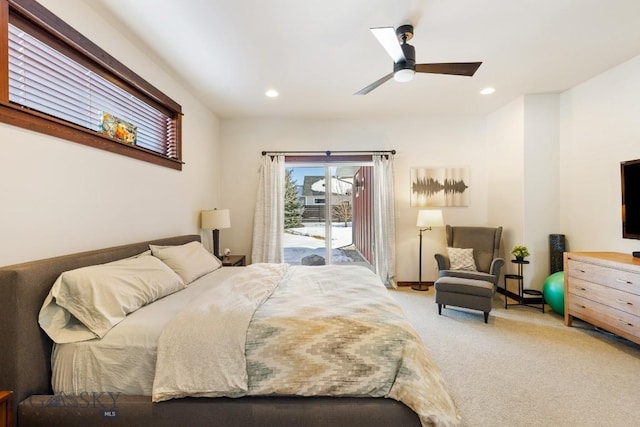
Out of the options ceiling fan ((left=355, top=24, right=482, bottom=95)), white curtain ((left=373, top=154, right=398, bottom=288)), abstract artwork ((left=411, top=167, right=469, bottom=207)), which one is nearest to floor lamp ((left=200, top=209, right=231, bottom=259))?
white curtain ((left=373, top=154, right=398, bottom=288))

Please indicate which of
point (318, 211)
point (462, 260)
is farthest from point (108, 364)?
point (462, 260)

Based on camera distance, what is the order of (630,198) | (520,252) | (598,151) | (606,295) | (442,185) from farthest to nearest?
1. (442,185)
2. (520,252)
3. (598,151)
4. (630,198)
5. (606,295)

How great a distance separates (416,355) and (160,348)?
4.34 ft

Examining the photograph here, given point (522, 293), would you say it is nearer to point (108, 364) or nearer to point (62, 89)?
point (108, 364)

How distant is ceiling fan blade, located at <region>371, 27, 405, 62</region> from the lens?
→ 1864mm

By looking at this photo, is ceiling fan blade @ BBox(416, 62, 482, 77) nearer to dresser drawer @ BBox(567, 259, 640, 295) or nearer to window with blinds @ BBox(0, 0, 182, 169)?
dresser drawer @ BBox(567, 259, 640, 295)

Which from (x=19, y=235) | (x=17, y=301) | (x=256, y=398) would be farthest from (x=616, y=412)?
(x=19, y=235)

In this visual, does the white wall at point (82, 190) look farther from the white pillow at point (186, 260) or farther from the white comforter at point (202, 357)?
the white comforter at point (202, 357)

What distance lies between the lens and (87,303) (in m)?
1.53

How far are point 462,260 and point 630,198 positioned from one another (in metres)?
1.85

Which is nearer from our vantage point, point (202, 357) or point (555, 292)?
point (202, 357)

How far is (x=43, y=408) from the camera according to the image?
137 centimetres

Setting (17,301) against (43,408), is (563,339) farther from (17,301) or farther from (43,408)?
(17,301)

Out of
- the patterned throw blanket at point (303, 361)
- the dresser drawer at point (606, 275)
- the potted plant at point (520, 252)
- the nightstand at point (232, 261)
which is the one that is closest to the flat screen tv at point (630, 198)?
the dresser drawer at point (606, 275)
